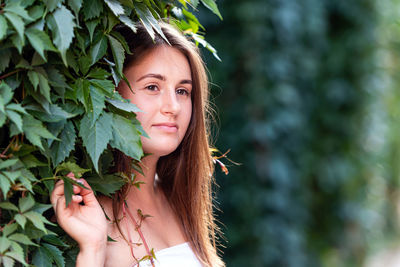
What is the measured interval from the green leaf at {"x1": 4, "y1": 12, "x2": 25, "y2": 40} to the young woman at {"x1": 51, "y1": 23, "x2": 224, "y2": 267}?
36cm

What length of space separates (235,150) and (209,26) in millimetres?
894

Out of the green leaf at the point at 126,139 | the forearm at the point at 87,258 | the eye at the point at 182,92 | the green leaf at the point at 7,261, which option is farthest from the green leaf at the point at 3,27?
the eye at the point at 182,92

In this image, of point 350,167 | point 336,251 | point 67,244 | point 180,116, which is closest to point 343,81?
point 350,167

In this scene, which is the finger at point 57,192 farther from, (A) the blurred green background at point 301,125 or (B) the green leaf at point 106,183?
(A) the blurred green background at point 301,125

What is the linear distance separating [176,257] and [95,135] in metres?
0.67

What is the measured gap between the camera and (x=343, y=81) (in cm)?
483

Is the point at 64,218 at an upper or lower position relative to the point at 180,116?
lower

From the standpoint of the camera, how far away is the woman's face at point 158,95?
4.94 ft

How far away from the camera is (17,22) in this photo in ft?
3.21

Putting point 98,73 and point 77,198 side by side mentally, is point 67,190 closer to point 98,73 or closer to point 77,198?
point 77,198

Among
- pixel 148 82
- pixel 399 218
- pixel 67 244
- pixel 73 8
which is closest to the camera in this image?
pixel 73 8

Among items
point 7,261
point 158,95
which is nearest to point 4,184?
point 7,261

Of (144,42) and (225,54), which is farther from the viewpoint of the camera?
(225,54)

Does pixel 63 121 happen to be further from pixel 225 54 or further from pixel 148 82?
pixel 225 54
